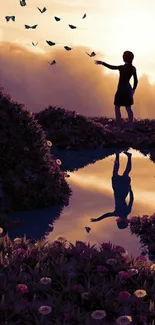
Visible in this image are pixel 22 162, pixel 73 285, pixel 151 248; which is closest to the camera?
pixel 73 285

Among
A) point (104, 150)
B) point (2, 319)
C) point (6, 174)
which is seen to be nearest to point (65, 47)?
point (6, 174)

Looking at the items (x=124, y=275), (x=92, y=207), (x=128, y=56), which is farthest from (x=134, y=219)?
(x=128, y=56)

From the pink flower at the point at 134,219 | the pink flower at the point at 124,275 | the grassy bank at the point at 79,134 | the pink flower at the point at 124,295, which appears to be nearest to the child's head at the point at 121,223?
the pink flower at the point at 134,219

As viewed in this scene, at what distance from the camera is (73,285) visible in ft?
22.5

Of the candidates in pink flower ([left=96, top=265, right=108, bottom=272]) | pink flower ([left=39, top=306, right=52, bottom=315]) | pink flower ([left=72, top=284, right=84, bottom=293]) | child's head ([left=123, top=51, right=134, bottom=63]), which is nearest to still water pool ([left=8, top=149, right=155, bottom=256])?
pink flower ([left=96, top=265, right=108, bottom=272])

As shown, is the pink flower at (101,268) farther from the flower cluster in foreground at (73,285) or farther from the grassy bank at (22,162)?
the grassy bank at (22,162)

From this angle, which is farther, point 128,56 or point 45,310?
point 128,56

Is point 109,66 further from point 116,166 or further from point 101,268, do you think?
point 101,268

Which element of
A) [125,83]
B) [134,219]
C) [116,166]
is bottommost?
[134,219]

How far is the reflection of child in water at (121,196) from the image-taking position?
426 inches

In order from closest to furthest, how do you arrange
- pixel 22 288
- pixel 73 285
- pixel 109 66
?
pixel 22 288, pixel 73 285, pixel 109 66

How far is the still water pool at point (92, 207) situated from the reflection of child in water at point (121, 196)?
8cm

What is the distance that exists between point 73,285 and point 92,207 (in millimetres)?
4899

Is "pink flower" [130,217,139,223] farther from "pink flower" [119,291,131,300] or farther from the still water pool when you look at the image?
"pink flower" [119,291,131,300]
